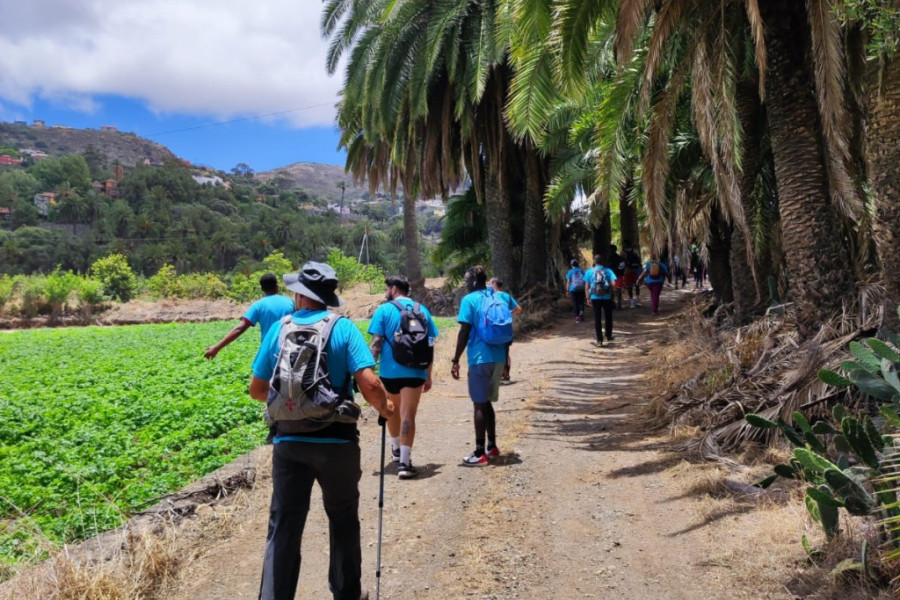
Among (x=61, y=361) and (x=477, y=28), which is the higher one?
(x=477, y=28)

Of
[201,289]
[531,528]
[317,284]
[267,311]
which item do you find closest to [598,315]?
[267,311]

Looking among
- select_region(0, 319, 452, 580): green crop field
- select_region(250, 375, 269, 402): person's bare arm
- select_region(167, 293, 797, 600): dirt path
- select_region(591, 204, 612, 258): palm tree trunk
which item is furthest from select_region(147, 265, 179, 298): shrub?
select_region(250, 375, 269, 402): person's bare arm

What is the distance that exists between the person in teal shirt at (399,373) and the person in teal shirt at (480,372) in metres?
0.51

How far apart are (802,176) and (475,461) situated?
4.62 meters

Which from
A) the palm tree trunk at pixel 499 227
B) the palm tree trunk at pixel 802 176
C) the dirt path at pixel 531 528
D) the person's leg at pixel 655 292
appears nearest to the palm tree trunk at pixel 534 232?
the palm tree trunk at pixel 499 227

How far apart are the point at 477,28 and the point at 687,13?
10.7m

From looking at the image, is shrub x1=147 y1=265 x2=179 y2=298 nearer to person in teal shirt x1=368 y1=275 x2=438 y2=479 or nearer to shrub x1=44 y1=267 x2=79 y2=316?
shrub x1=44 y1=267 x2=79 y2=316

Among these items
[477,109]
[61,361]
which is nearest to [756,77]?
[477,109]

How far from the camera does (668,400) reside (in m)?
9.05

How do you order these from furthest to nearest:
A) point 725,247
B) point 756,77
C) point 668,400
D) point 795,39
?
point 725,247 → point 756,77 → point 668,400 → point 795,39

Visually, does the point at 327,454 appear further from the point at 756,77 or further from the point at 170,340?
the point at 170,340

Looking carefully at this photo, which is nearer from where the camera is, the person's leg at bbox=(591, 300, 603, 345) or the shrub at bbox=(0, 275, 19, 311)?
the person's leg at bbox=(591, 300, 603, 345)

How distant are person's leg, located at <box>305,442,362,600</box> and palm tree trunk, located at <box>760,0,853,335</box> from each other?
5.74m

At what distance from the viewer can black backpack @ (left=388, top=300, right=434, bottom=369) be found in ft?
22.2
